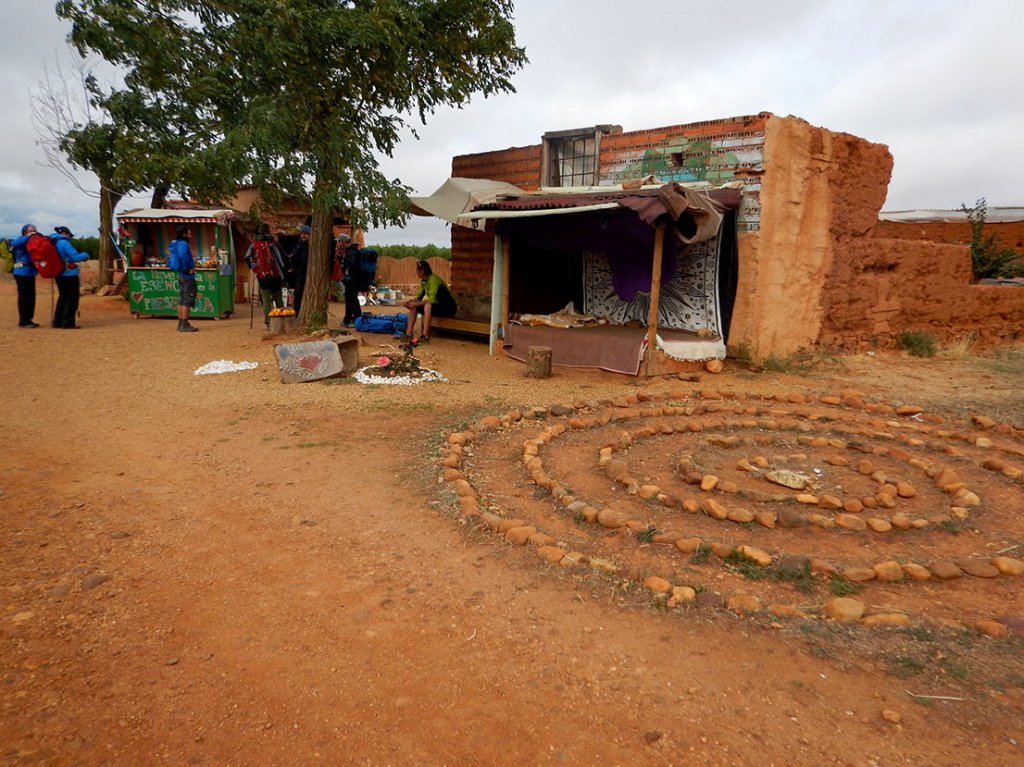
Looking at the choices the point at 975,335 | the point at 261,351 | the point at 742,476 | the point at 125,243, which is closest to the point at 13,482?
A: the point at 742,476

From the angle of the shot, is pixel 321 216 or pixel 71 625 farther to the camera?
pixel 321 216

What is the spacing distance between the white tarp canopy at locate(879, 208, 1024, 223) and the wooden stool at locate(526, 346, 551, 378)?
1241 centimetres

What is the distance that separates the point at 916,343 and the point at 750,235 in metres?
3.77

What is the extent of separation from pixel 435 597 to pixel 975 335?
452 inches

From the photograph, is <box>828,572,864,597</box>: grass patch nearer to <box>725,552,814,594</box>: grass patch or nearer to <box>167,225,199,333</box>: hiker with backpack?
<box>725,552,814,594</box>: grass patch

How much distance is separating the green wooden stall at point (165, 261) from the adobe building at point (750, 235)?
537 cm

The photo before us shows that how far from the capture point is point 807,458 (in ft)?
15.4

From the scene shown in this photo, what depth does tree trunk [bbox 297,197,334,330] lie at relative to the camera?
9.56 metres

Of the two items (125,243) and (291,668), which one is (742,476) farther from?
(125,243)

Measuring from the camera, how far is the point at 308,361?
690cm

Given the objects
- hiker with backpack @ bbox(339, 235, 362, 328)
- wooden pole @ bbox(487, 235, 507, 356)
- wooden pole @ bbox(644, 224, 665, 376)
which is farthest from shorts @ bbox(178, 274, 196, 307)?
wooden pole @ bbox(644, 224, 665, 376)

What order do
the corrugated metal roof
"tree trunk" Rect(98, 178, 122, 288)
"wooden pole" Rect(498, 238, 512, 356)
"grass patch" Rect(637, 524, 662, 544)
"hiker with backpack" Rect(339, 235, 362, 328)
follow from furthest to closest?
1. "tree trunk" Rect(98, 178, 122, 288)
2. "hiker with backpack" Rect(339, 235, 362, 328)
3. "wooden pole" Rect(498, 238, 512, 356)
4. the corrugated metal roof
5. "grass patch" Rect(637, 524, 662, 544)

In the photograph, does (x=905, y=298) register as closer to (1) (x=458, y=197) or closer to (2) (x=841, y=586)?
(1) (x=458, y=197)

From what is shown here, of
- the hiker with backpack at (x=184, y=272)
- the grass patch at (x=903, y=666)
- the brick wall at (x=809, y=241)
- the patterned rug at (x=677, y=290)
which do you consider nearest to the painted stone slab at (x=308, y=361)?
the patterned rug at (x=677, y=290)
